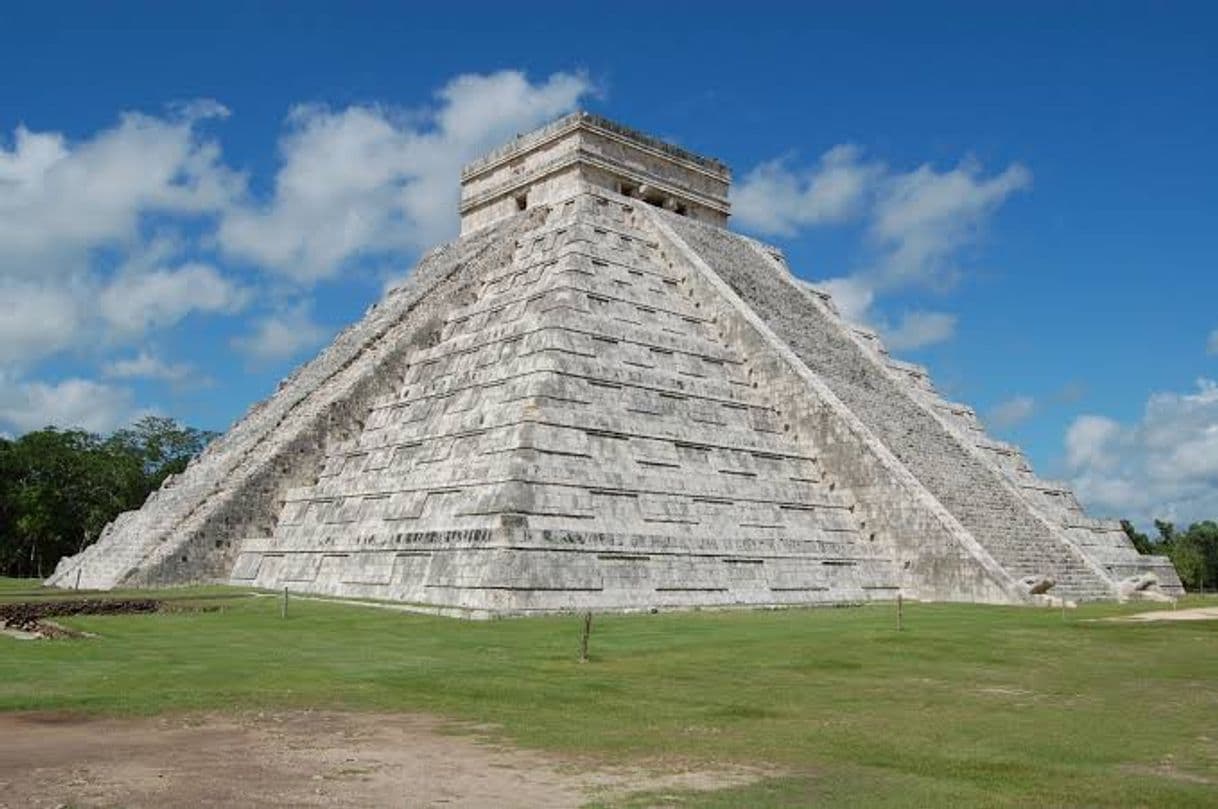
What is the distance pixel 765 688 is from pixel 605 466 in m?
10.0

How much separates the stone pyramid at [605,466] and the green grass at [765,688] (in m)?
2.20

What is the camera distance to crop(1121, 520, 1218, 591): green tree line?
168ft

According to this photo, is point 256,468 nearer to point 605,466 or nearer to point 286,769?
point 605,466

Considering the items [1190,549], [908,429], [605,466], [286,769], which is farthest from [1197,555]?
[286,769]

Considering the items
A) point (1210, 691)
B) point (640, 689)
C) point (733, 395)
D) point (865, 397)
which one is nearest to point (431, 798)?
point (640, 689)

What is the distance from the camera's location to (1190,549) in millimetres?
58750

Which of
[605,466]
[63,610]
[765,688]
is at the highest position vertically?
[605,466]

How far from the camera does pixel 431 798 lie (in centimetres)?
680

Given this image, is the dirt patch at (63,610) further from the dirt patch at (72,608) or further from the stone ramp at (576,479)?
the stone ramp at (576,479)

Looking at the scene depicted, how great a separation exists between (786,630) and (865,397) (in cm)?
1184

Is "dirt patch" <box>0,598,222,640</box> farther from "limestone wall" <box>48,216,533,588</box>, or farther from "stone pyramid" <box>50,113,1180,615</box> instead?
"limestone wall" <box>48,216,533,588</box>

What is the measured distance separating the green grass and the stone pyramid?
7.21ft

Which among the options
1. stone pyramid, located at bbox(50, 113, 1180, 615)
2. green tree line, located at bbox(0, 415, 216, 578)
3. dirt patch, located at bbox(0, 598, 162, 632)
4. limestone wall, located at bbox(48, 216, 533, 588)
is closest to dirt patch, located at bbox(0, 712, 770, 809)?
dirt patch, located at bbox(0, 598, 162, 632)

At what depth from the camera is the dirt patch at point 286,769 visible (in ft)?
22.0
